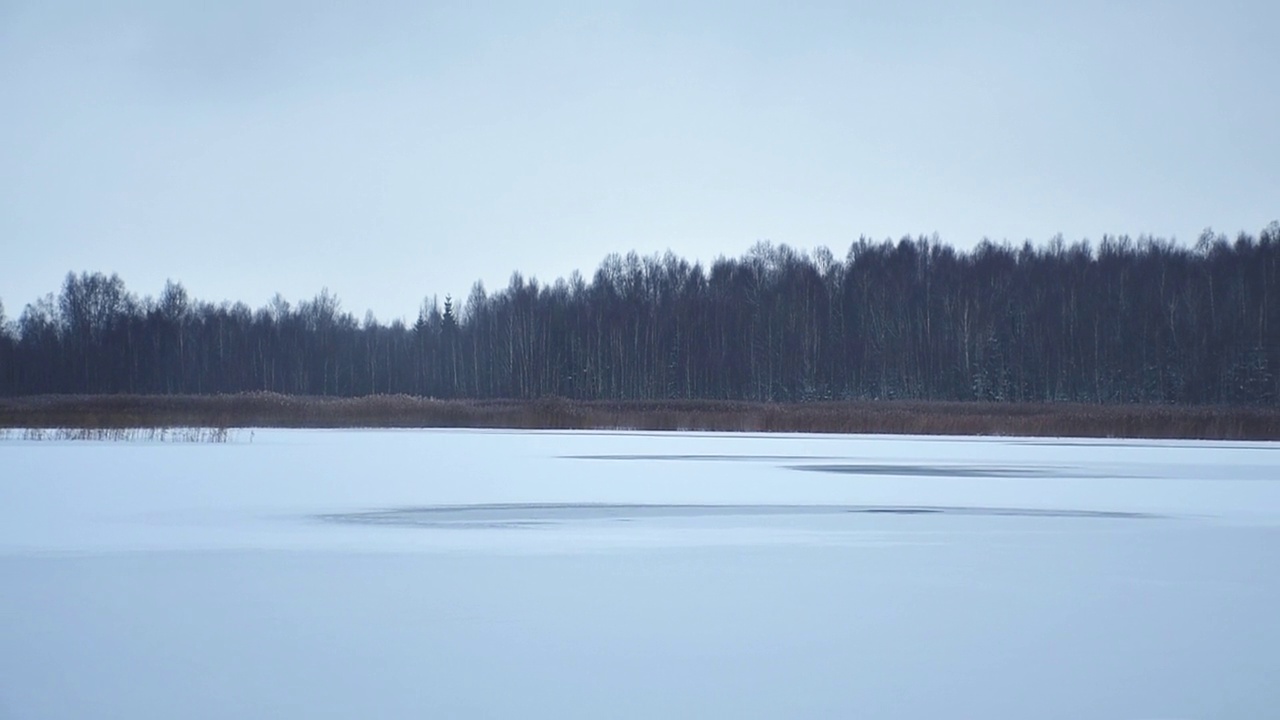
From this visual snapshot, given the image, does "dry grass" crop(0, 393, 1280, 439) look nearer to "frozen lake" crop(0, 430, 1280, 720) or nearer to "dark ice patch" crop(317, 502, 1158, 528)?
"frozen lake" crop(0, 430, 1280, 720)

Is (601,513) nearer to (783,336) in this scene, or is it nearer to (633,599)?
(633,599)

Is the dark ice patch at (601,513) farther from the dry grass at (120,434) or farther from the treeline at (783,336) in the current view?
the treeline at (783,336)

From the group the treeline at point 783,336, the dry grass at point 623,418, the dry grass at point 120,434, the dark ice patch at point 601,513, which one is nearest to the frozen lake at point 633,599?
the dark ice patch at point 601,513

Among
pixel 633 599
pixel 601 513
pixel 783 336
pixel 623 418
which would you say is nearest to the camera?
pixel 633 599

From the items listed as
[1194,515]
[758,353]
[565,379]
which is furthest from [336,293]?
[1194,515]

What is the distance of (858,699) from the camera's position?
3875 mm

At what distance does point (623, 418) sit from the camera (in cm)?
2681

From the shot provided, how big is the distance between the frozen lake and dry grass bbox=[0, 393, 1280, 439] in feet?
40.9

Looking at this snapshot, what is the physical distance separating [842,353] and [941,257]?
9.37m

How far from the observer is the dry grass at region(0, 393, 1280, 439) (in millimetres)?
22938

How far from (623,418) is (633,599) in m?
21.4

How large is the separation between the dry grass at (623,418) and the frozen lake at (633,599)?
40.9 feet

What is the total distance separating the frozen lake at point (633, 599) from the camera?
12.8ft

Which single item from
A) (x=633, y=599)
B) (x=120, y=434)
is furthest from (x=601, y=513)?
(x=120, y=434)
